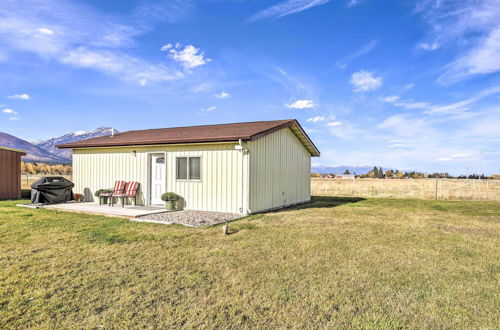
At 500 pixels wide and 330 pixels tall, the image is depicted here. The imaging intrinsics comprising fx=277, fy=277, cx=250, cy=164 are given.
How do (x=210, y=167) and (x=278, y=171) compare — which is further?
(x=278, y=171)

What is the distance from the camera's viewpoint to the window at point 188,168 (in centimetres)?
1024

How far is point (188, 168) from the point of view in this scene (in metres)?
10.4

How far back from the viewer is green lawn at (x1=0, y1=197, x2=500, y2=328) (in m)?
2.82

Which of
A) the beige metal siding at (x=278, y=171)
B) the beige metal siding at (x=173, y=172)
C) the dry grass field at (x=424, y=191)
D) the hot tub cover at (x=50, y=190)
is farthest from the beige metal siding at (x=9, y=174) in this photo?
the dry grass field at (x=424, y=191)

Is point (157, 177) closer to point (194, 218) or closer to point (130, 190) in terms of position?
point (130, 190)

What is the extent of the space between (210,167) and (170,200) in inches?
75.9

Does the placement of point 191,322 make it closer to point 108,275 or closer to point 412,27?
point 108,275

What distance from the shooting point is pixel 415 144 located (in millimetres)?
34156

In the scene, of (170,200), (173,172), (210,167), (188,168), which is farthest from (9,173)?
(210,167)

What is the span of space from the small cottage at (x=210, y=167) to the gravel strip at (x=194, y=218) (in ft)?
1.97

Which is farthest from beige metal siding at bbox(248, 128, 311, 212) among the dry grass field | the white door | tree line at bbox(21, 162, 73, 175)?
tree line at bbox(21, 162, 73, 175)

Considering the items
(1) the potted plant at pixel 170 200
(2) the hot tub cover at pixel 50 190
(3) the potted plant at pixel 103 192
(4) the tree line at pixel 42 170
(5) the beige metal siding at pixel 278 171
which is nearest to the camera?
(5) the beige metal siding at pixel 278 171

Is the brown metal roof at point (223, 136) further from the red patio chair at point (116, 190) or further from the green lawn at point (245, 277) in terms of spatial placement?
the green lawn at point (245, 277)

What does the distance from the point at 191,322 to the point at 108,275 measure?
186 cm
